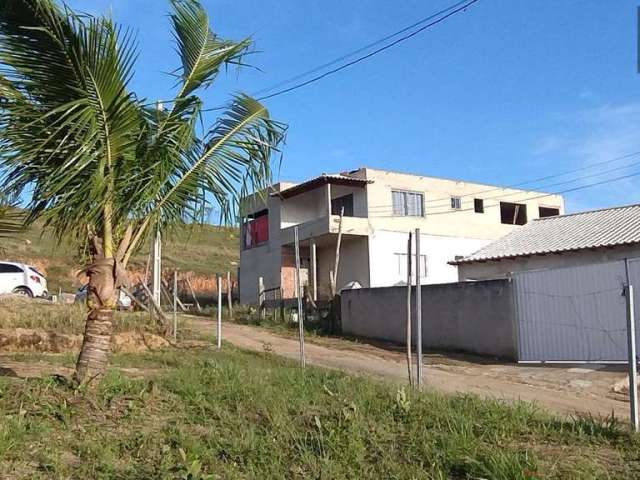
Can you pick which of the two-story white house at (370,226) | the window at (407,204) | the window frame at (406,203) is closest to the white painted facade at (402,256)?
the two-story white house at (370,226)

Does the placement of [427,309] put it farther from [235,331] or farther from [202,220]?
[202,220]

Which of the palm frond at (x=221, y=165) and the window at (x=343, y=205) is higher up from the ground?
the window at (x=343, y=205)

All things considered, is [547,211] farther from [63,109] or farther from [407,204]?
[63,109]

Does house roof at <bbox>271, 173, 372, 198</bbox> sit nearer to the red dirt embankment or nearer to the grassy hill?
the grassy hill

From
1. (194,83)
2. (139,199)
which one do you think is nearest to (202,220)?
(139,199)

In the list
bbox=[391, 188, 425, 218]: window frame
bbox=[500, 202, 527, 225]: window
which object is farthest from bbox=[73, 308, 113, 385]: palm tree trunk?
bbox=[500, 202, 527, 225]: window

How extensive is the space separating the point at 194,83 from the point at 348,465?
16.3 ft

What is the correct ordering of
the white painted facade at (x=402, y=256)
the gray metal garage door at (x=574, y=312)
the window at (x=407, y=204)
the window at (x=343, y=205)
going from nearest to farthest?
the gray metal garage door at (x=574, y=312)
the white painted facade at (x=402, y=256)
the window at (x=407, y=204)
the window at (x=343, y=205)

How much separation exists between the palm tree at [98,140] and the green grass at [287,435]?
2.55ft

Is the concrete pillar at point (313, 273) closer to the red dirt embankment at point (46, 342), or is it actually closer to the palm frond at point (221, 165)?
the red dirt embankment at point (46, 342)

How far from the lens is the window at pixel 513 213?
3406cm

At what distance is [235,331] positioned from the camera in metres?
19.6

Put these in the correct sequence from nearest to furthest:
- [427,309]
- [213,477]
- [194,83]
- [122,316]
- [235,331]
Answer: [213,477]
[194,83]
[122,316]
[427,309]
[235,331]

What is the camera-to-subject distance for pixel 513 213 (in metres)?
34.6
